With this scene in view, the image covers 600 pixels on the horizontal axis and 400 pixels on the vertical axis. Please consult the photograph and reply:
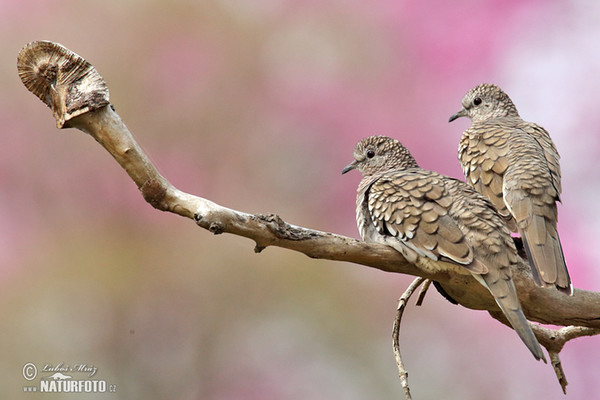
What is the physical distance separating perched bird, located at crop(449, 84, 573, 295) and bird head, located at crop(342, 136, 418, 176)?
0.79 ft

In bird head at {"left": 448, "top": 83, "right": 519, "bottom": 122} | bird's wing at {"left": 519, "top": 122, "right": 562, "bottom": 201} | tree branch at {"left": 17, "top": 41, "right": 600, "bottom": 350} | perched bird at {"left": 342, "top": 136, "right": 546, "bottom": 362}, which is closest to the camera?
tree branch at {"left": 17, "top": 41, "right": 600, "bottom": 350}

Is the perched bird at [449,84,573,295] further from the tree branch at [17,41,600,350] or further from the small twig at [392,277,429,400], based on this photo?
the tree branch at [17,41,600,350]

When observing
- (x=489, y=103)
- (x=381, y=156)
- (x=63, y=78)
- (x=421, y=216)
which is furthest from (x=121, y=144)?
(x=489, y=103)

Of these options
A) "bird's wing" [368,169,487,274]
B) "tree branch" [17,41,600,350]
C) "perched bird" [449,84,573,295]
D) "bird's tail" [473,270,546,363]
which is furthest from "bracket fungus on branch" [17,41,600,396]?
"perched bird" [449,84,573,295]

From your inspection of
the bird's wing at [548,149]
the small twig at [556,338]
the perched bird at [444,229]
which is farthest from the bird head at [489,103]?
the small twig at [556,338]

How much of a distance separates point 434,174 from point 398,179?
137 millimetres

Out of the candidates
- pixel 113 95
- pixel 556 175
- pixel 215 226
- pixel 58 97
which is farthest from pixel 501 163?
pixel 113 95

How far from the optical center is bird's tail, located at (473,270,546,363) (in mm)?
2262

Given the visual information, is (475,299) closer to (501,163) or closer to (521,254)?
(521,254)

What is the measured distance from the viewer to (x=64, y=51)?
214 centimetres

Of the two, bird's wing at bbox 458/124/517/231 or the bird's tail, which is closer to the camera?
the bird's tail

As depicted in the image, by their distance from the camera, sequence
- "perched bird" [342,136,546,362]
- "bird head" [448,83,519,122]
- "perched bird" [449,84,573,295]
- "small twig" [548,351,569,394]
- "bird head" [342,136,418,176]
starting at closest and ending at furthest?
"perched bird" [342,136,546,362] → "perched bird" [449,84,573,295] → "small twig" [548,351,569,394] → "bird head" [342,136,418,176] → "bird head" [448,83,519,122]

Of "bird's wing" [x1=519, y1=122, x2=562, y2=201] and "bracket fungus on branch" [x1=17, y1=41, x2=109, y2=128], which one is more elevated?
"bird's wing" [x1=519, y1=122, x2=562, y2=201]

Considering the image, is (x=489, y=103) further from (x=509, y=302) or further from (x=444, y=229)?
(x=509, y=302)
